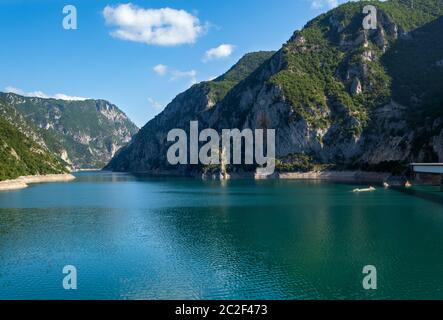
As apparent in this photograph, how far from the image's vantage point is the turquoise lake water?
39.5 metres

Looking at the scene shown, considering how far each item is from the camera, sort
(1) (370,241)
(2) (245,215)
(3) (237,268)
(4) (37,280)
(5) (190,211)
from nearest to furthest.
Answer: (4) (37,280) < (3) (237,268) < (1) (370,241) < (2) (245,215) < (5) (190,211)

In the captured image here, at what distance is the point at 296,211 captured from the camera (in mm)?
92312

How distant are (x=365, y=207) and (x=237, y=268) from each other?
5994 centimetres

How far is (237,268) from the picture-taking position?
152 ft

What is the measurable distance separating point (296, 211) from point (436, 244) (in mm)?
37315

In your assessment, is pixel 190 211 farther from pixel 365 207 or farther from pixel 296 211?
pixel 365 207

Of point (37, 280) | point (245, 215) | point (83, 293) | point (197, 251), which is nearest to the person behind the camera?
point (83, 293)

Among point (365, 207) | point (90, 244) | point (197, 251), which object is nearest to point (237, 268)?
point (197, 251)

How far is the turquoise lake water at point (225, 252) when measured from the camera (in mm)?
39500

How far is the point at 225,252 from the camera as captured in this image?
54375 mm
